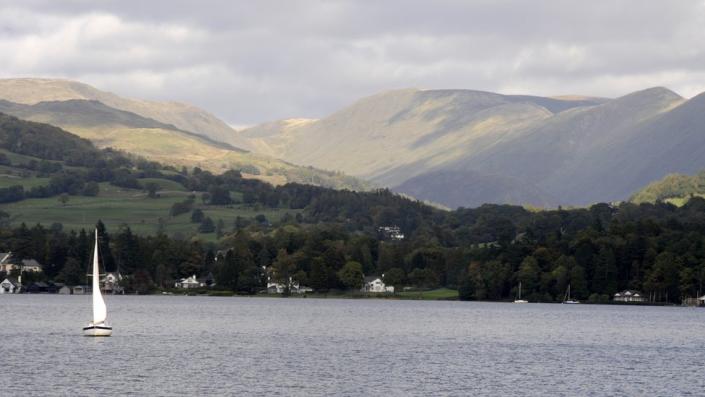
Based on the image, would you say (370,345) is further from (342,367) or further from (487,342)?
(342,367)

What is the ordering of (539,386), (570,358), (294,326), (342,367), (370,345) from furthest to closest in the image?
(294,326) → (370,345) → (570,358) → (342,367) → (539,386)

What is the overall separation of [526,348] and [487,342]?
6442mm

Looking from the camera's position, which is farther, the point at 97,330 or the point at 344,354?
the point at 97,330

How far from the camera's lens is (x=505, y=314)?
558 feet

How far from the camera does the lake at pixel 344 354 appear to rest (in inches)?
3044

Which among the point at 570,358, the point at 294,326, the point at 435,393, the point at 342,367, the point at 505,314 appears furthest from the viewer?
the point at 505,314

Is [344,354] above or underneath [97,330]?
underneath

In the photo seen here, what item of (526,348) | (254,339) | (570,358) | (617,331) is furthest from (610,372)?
(617,331)

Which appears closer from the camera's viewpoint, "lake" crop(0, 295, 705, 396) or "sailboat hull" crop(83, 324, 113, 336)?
"lake" crop(0, 295, 705, 396)

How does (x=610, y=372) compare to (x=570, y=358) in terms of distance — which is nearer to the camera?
(x=610, y=372)

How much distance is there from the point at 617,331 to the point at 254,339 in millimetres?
47377

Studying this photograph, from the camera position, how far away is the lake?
7731 cm

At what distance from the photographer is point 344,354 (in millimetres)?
99000

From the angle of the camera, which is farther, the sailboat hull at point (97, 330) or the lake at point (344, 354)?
the sailboat hull at point (97, 330)
